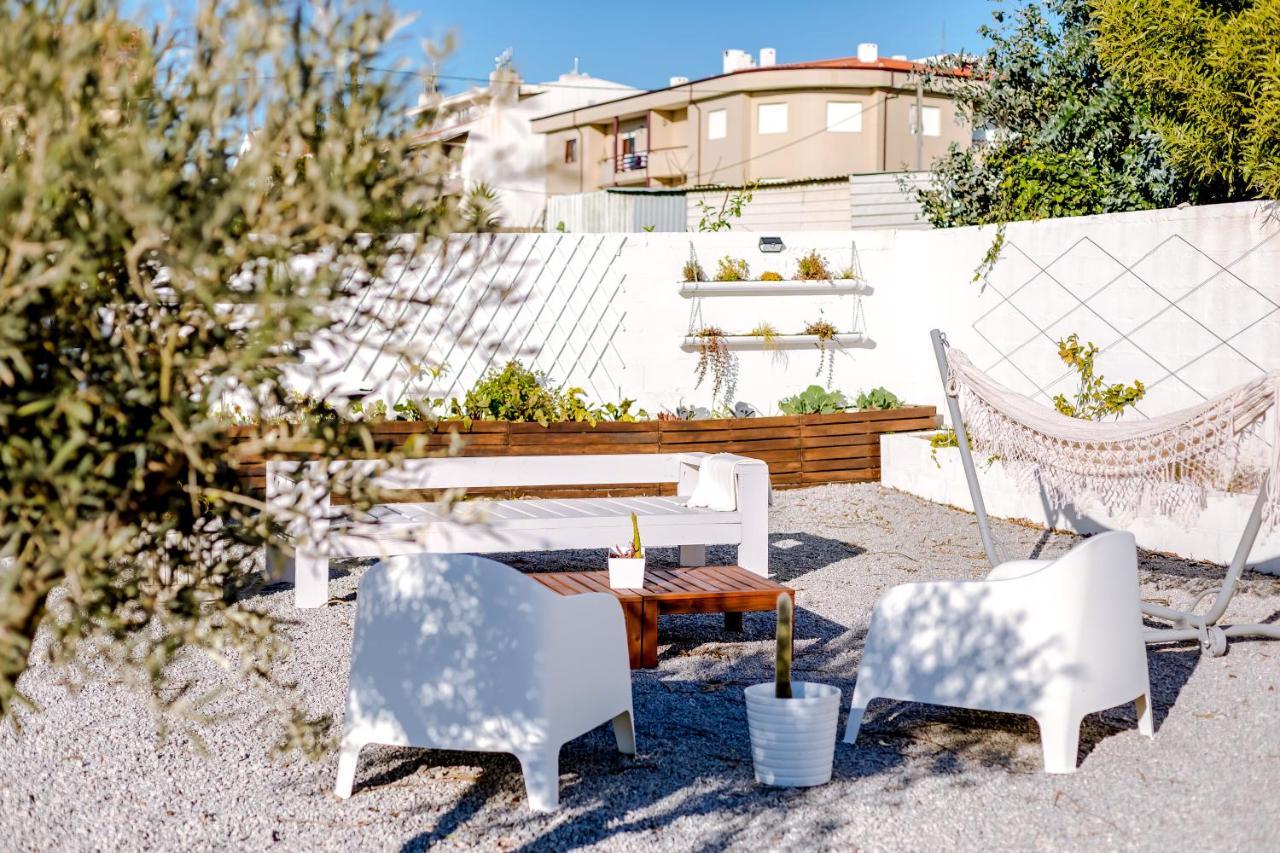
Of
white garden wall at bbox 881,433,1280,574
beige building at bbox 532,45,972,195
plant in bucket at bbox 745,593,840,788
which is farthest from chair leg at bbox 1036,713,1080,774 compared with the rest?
beige building at bbox 532,45,972,195

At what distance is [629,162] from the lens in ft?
91.0

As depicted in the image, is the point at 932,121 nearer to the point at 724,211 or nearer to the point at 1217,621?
the point at 724,211

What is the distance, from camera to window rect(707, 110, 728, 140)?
24.9m

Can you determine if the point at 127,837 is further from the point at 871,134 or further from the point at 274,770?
the point at 871,134

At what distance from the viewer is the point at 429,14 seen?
6.24 ft

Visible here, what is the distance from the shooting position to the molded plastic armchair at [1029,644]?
3.79m

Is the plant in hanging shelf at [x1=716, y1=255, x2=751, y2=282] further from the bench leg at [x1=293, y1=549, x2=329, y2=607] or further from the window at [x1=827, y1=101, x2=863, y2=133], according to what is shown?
the window at [x1=827, y1=101, x2=863, y2=133]

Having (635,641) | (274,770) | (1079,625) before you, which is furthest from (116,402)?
(635,641)

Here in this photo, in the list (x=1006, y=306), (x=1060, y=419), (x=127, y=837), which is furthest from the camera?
(x=1006, y=306)

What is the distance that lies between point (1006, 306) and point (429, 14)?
7.71 m

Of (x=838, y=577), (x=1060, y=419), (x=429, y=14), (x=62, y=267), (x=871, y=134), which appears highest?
(x=871, y=134)

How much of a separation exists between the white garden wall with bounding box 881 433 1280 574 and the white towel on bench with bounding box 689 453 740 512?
1.32 meters

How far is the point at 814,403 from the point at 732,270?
3.86ft

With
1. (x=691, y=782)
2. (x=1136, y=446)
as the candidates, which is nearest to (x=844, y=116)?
(x=1136, y=446)
